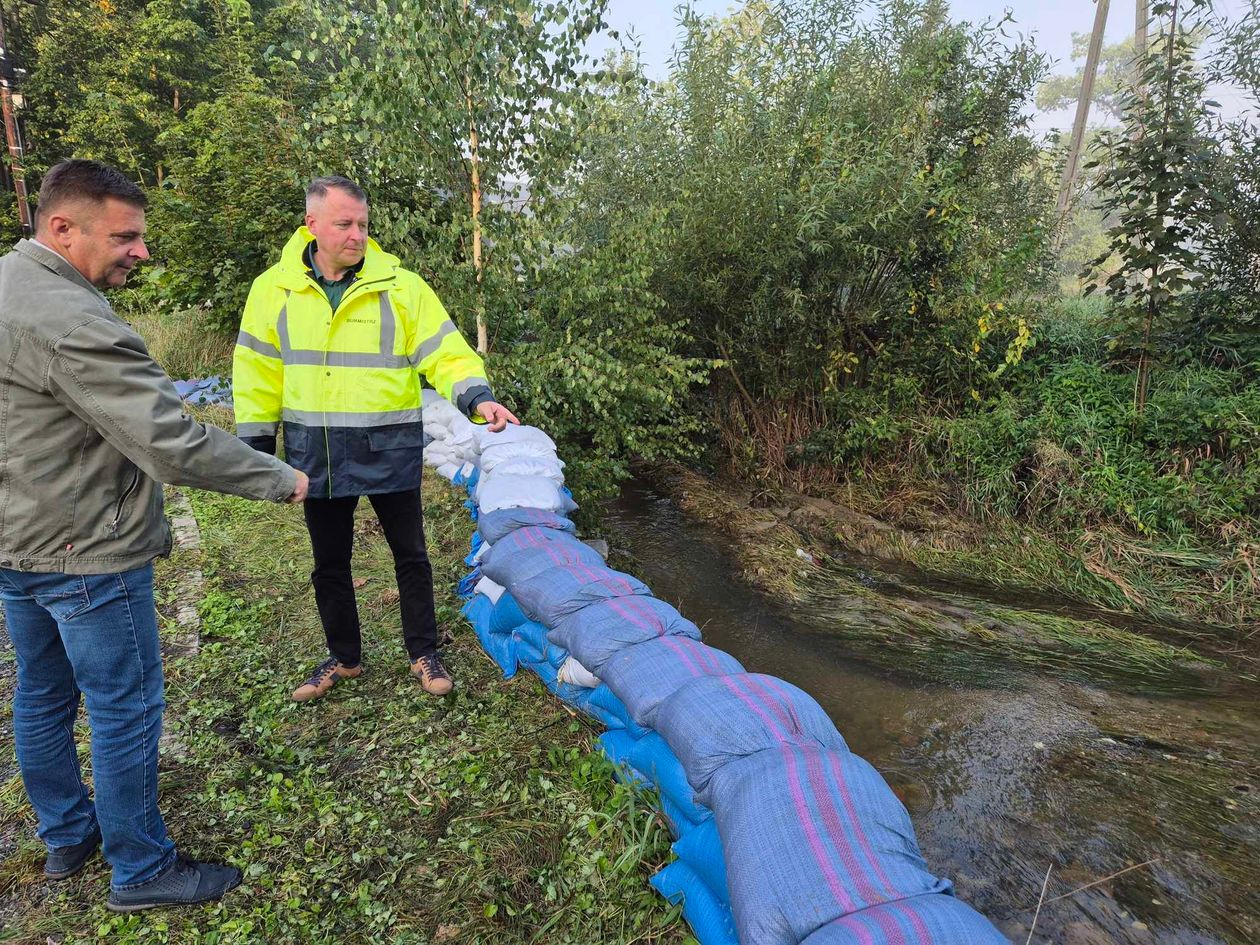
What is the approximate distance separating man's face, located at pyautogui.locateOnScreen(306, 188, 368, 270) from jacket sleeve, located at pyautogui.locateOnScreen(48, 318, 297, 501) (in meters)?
0.76

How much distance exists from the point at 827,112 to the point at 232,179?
449cm

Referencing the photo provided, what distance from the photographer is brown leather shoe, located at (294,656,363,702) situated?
2.35m

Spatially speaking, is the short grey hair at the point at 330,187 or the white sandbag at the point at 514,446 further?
the white sandbag at the point at 514,446

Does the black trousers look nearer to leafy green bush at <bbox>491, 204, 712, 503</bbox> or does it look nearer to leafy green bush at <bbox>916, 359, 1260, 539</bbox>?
leafy green bush at <bbox>491, 204, 712, 503</bbox>

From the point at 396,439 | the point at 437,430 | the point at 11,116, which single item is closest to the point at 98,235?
the point at 396,439

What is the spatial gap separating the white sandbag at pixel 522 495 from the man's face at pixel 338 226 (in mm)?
1170

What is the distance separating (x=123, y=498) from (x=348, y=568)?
96cm

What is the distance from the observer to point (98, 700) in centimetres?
144

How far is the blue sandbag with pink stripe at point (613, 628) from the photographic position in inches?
76.6

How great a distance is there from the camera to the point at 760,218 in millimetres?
4996

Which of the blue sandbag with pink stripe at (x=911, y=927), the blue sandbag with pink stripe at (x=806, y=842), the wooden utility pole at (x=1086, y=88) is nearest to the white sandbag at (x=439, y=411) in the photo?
the blue sandbag with pink stripe at (x=806, y=842)

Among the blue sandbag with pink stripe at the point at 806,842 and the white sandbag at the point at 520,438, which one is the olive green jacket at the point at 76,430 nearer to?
the blue sandbag with pink stripe at the point at 806,842

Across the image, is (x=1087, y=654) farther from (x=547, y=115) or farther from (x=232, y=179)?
(x=232, y=179)

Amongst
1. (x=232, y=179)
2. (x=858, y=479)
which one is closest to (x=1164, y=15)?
(x=858, y=479)
